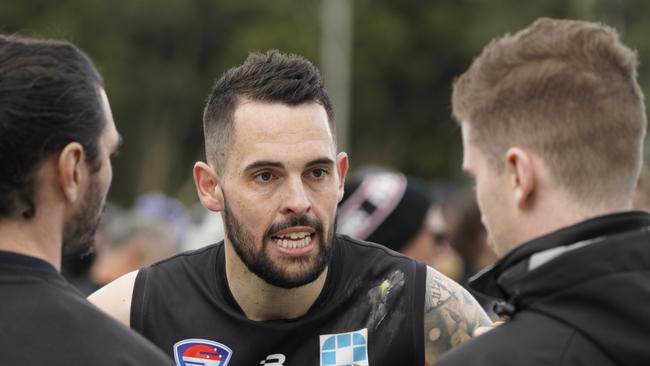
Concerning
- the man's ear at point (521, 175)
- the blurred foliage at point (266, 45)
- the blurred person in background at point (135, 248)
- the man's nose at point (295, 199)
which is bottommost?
the blurred foliage at point (266, 45)

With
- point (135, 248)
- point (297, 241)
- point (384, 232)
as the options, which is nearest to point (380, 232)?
point (384, 232)

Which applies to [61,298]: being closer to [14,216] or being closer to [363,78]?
[14,216]

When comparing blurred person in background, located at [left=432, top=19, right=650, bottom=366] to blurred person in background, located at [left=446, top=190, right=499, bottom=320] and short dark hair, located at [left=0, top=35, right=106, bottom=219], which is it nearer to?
short dark hair, located at [left=0, top=35, right=106, bottom=219]

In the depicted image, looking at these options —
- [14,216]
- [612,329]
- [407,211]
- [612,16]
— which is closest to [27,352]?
[14,216]

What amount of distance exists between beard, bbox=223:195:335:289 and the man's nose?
33 millimetres

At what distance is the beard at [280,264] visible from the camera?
14.2 ft

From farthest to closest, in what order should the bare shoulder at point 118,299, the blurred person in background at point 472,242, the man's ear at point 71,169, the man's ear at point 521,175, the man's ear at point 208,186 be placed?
the blurred person in background at point 472,242 → the man's ear at point 208,186 → the bare shoulder at point 118,299 → the man's ear at point 71,169 → the man's ear at point 521,175

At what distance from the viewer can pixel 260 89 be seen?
4574 millimetres

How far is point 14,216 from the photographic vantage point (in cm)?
307

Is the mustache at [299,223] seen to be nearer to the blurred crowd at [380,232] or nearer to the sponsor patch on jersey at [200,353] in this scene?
the sponsor patch on jersey at [200,353]

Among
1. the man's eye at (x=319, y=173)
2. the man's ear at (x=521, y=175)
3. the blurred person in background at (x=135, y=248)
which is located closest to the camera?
the man's ear at (x=521, y=175)

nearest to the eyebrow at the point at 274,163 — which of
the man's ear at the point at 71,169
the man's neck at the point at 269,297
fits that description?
the man's neck at the point at 269,297

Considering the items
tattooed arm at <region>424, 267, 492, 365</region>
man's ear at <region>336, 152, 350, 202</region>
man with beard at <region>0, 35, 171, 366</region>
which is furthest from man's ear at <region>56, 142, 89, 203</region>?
tattooed arm at <region>424, 267, 492, 365</region>

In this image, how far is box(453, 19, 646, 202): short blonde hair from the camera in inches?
116
